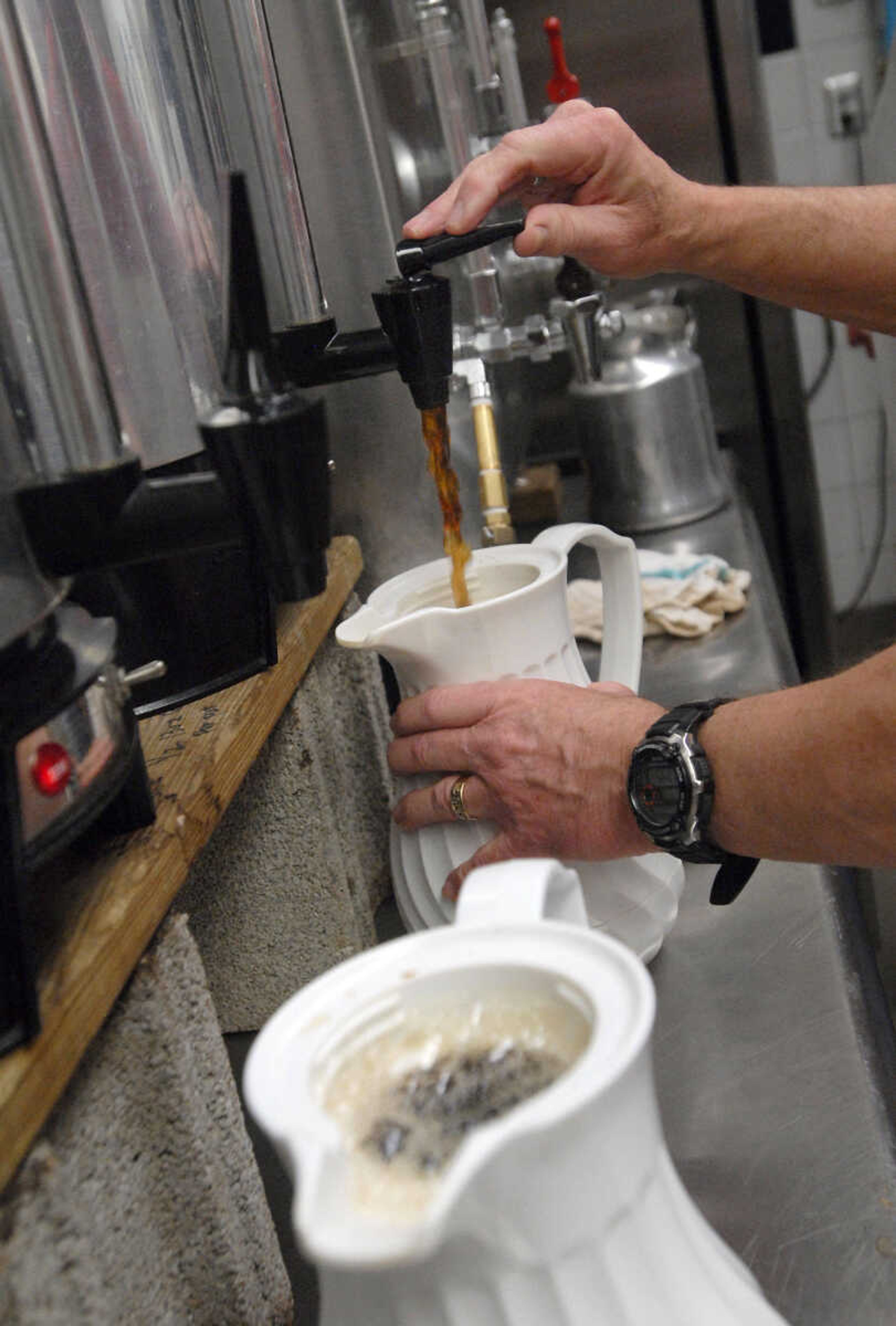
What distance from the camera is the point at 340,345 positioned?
0.71 m

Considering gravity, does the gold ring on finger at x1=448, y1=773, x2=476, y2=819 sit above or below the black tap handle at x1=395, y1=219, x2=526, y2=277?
below

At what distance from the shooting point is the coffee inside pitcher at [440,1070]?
366 millimetres

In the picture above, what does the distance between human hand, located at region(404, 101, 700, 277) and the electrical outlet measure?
1.55 metres

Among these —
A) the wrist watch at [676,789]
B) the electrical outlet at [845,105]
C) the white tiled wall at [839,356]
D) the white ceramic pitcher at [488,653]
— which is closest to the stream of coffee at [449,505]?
the white ceramic pitcher at [488,653]

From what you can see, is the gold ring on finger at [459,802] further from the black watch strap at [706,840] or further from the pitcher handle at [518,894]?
the pitcher handle at [518,894]

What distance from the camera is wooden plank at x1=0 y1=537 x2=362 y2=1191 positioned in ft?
1.41

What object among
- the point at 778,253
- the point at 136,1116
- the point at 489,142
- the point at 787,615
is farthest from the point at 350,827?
the point at 787,615

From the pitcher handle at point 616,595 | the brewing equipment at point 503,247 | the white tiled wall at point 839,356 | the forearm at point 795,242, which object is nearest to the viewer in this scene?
the pitcher handle at point 616,595

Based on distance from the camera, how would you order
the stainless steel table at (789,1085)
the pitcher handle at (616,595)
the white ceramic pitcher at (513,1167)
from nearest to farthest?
1. the white ceramic pitcher at (513,1167)
2. the stainless steel table at (789,1085)
3. the pitcher handle at (616,595)

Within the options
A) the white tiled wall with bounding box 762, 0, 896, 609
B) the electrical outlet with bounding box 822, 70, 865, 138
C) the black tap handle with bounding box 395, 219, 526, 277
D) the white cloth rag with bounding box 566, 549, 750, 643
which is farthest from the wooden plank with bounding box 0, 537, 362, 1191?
the electrical outlet with bounding box 822, 70, 865, 138

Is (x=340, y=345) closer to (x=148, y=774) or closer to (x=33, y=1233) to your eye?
(x=148, y=774)

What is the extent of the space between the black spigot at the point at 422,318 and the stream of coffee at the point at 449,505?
0.05 meters

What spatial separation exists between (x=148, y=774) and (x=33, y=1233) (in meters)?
0.25

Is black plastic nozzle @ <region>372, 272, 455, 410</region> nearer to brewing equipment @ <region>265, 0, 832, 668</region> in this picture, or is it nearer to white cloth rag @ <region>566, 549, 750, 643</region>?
brewing equipment @ <region>265, 0, 832, 668</region>
